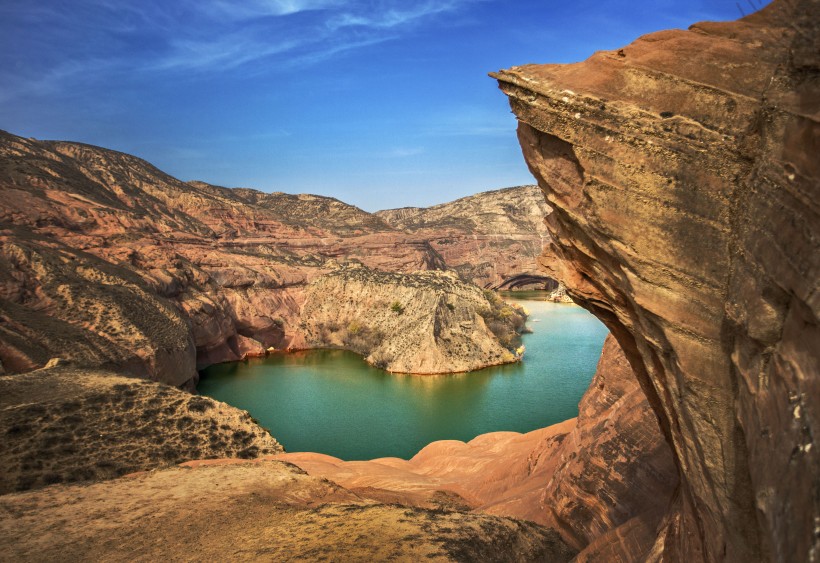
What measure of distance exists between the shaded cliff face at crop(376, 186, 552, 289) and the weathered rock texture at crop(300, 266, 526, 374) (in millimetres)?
36333

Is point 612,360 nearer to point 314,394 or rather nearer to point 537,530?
point 537,530

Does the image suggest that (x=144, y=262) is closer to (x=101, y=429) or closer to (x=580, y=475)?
(x=101, y=429)

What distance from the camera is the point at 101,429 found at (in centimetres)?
1620

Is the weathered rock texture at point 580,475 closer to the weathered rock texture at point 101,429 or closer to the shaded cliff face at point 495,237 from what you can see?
the weathered rock texture at point 101,429

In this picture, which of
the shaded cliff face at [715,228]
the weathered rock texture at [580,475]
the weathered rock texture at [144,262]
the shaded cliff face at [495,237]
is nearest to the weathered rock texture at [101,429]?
the weathered rock texture at [580,475]

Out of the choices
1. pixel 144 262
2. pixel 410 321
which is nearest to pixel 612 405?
pixel 410 321

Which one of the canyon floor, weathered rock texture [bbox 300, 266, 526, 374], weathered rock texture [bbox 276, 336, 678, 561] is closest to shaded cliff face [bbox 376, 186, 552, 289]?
weathered rock texture [bbox 300, 266, 526, 374]

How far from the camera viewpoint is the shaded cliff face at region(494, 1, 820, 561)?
11.6 ft

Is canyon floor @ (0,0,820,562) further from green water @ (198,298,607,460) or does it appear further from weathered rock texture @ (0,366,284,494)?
green water @ (198,298,607,460)

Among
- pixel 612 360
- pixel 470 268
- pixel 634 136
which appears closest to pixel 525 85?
pixel 634 136

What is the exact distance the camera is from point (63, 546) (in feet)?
31.8

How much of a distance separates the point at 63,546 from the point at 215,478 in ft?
14.2

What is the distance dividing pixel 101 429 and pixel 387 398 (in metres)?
16.5

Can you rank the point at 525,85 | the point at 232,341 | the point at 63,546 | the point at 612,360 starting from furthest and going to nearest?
the point at 232,341
the point at 612,360
the point at 63,546
the point at 525,85
